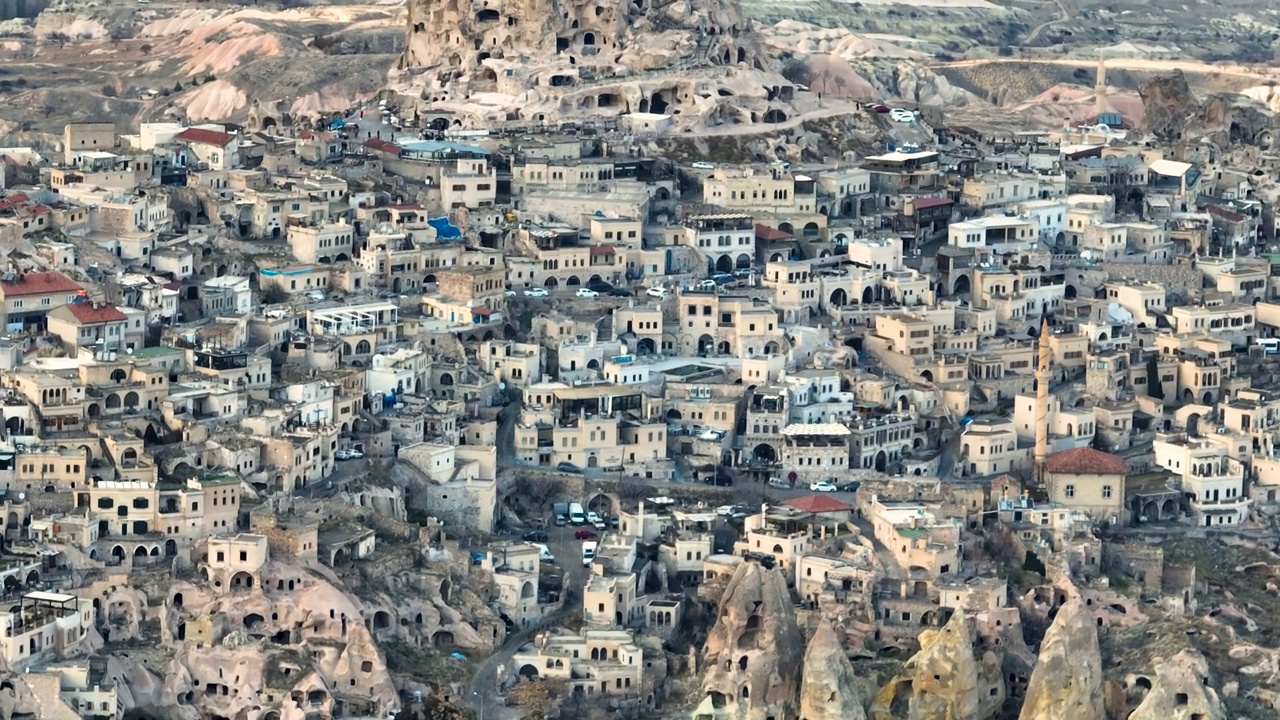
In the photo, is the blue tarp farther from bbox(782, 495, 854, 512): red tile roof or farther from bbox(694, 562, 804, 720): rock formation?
bbox(694, 562, 804, 720): rock formation

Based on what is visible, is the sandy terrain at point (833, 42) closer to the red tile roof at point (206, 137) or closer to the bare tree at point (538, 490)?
the red tile roof at point (206, 137)

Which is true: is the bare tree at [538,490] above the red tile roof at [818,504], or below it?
below

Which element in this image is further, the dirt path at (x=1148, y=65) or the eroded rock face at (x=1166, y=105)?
the dirt path at (x=1148, y=65)

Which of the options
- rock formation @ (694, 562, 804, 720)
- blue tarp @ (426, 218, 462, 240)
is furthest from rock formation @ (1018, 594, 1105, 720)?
blue tarp @ (426, 218, 462, 240)

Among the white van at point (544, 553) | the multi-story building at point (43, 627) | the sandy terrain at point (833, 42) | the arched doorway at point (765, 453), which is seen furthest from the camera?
the sandy terrain at point (833, 42)

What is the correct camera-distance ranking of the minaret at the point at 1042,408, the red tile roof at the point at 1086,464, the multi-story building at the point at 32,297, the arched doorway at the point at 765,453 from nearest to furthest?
the red tile roof at the point at 1086,464, the minaret at the point at 1042,408, the arched doorway at the point at 765,453, the multi-story building at the point at 32,297

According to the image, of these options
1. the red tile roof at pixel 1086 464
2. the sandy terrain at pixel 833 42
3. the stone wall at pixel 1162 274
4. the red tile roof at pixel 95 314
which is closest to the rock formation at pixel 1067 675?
the red tile roof at pixel 1086 464

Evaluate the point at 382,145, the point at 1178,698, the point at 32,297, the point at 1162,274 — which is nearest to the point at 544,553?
the point at 1178,698
